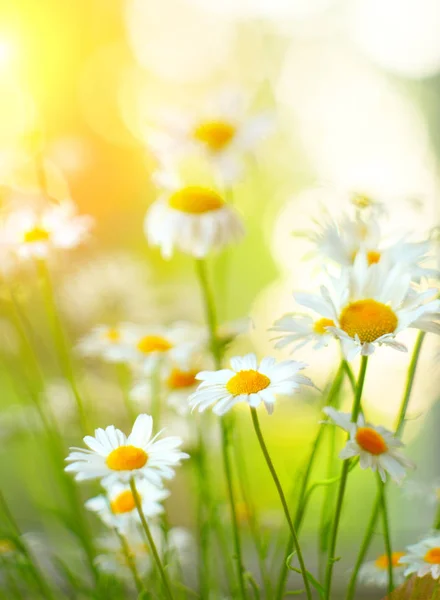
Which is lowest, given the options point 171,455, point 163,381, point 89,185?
point 171,455

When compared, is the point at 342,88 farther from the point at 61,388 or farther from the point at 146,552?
the point at 146,552

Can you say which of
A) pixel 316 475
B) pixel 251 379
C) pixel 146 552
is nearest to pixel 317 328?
A: pixel 251 379

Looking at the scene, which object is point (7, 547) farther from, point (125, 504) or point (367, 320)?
point (367, 320)

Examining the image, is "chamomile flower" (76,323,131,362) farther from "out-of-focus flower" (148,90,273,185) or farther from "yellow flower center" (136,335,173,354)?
"out-of-focus flower" (148,90,273,185)

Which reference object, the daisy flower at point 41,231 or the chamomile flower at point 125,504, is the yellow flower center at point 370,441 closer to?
the chamomile flower at point 125,504

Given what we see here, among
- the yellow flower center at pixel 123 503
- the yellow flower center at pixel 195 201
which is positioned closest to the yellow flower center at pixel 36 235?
the yellow flower center at pixel 195 201

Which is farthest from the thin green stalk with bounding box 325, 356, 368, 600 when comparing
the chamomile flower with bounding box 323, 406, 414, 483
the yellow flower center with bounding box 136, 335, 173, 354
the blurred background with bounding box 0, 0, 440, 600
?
the blurred background with bounding box 0, 0, 440, 600
